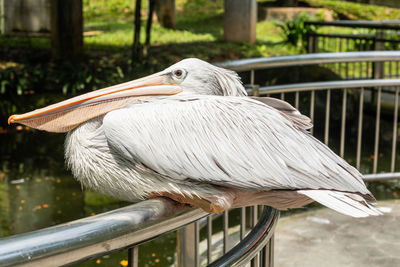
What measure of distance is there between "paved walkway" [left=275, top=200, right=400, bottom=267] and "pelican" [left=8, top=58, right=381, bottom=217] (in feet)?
4.92

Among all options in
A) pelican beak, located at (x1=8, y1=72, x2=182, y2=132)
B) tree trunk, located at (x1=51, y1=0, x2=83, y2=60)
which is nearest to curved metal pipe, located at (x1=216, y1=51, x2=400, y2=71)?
pelican beak, located at (x1=8, y1=72, x2=182, y2=132)

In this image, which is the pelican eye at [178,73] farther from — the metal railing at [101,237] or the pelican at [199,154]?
the metal railing at [101,237]

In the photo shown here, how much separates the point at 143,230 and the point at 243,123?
462mm

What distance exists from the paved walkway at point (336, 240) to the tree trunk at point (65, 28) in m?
7.12

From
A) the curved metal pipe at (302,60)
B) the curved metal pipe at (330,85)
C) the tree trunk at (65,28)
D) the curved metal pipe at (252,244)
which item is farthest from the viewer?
the tree trunk at (65,28)

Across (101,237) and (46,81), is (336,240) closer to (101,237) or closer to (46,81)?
(101,237)

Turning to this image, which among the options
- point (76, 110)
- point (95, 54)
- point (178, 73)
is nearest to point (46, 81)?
point (95, 54)

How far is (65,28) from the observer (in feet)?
32.1

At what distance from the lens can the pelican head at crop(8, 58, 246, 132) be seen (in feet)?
4.89

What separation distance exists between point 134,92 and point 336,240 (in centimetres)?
192

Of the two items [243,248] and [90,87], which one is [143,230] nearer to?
[243,248]

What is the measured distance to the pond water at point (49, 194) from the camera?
173 inches

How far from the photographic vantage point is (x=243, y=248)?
139 cm

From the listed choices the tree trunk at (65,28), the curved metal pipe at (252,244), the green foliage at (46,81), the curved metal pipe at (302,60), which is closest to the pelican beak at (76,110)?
the curved metal pipe at (252,244)
